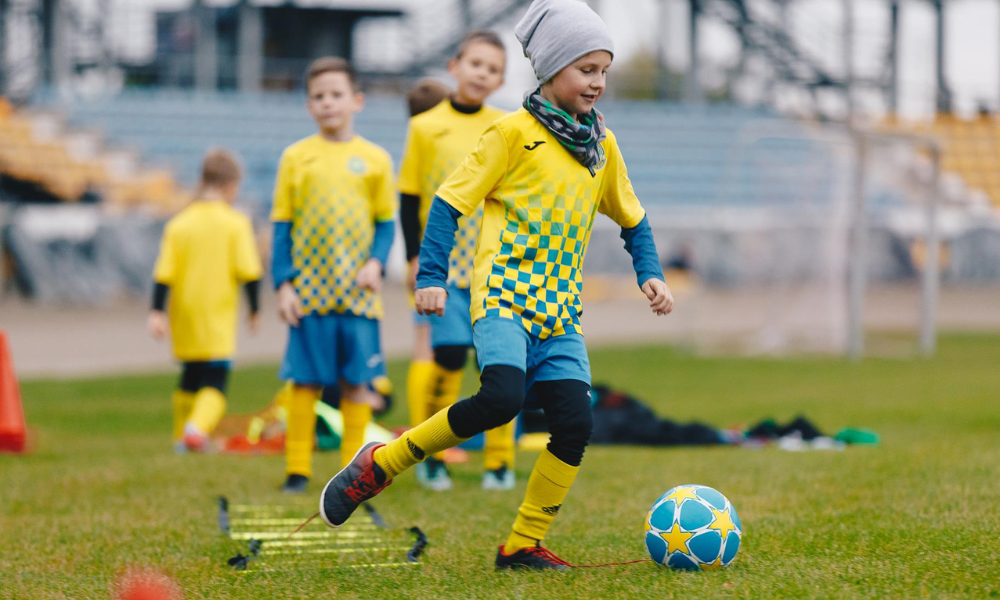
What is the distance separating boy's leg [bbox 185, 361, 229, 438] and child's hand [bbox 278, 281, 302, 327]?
1.91m

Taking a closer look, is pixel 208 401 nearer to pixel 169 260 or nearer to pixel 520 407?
pixel 169 260

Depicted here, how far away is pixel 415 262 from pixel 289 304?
0.65 meters

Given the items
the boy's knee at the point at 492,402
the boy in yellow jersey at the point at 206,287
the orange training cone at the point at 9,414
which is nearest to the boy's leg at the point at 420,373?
the boy in yellow jersey at the point at 206,287

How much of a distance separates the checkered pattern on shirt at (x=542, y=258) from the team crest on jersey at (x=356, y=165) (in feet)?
6.38

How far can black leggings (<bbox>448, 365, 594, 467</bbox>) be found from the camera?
11.4ft

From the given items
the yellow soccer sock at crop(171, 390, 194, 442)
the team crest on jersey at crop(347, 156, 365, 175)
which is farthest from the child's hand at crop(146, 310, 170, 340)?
the team crest on jersey at crop(347, 156, 365, 175)

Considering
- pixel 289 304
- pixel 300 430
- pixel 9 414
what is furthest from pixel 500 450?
pixel 9 414

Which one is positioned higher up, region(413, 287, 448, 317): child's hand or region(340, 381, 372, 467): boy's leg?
region(413, 287, 448, 317): child's hand

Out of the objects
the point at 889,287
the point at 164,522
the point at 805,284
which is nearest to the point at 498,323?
the point at 164,522

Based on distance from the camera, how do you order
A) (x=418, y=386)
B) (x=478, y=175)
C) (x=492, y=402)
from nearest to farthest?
(x=492, y=402) < (x=478, y=175) < (x=418, y=386)

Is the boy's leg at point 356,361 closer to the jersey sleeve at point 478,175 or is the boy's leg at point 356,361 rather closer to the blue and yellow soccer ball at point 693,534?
the jersey sleeve at point 478,175

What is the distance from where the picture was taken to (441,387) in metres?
5.63

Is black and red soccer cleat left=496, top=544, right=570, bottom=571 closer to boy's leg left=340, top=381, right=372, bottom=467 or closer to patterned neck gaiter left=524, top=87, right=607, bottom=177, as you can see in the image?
patterned neck gaiter left=524, top=87, right=607, bottom=177

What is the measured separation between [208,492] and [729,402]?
5316mm
